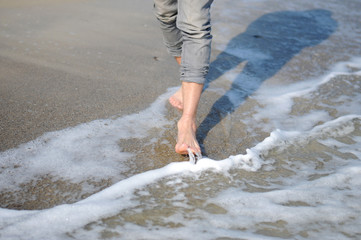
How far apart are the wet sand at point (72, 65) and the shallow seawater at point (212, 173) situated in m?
0.17

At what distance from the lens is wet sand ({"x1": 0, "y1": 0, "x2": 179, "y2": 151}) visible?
7.16ft

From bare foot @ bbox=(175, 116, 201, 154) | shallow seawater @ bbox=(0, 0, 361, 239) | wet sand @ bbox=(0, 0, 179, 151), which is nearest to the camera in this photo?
shallow seawater @ bbox=(0, 0, 361, 239)

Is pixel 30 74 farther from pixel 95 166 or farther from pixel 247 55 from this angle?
pixel 247 55

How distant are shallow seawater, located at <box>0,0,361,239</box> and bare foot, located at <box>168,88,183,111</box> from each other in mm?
58

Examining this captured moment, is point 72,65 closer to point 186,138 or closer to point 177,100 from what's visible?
point 177,100

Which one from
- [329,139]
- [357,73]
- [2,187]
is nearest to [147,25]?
[357,73]

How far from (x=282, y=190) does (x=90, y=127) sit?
42.4 inches

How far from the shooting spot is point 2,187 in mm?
1561

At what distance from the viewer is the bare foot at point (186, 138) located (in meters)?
1.87

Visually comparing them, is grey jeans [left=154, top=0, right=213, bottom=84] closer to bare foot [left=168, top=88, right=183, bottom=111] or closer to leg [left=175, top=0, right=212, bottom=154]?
leg [left=175, top=0, right=212, bottom=154]

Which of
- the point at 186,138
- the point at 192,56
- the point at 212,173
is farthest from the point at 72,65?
the point at 212,173

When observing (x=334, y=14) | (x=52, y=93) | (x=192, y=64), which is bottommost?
(x=334, y=14)

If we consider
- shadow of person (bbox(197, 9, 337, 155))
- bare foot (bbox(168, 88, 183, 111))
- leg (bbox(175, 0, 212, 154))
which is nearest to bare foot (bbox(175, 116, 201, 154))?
leg (bbox(175, 0, 212, 154))

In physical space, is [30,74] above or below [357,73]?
above
